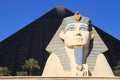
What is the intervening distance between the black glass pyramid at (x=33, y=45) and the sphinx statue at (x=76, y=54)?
34.1 meters

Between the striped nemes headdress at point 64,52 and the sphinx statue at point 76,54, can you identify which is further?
the striped nemes headdress at point 64,52

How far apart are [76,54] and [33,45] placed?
4168 centimetres

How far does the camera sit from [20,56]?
62.0 meters

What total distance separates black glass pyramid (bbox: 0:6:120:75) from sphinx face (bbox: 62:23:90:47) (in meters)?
34.6

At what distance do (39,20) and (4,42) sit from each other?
8.49 meters

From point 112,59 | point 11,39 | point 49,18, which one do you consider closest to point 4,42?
point 11,39

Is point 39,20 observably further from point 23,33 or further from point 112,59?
point 112,59

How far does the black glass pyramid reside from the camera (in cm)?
6072

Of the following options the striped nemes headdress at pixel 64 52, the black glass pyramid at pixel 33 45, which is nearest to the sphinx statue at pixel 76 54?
the striped nemes headdress at pixel 64 52

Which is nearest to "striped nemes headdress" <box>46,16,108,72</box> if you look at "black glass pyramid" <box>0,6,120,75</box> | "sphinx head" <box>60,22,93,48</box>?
"sphinx head" <box>60,22,93,48</box>

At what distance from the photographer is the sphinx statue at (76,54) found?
22703mm

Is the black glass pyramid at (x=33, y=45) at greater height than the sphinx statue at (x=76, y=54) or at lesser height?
greater

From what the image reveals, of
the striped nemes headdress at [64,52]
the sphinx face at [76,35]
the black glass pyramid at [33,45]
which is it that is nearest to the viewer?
the sphinx face at [76,35]

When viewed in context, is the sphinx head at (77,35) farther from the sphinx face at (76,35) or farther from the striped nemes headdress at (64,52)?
the striped nemes headdress at (64,52)
